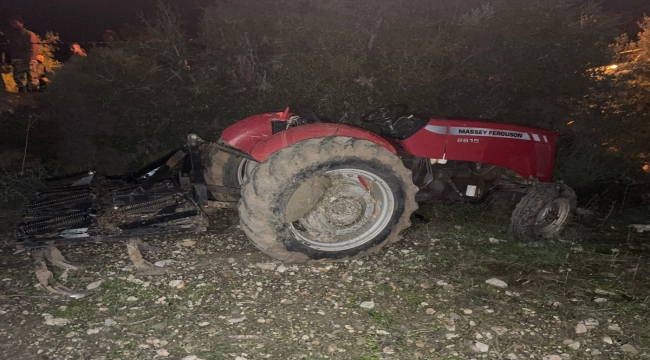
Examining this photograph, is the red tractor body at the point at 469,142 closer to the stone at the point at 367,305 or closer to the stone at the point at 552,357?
the stone at the point at 367,305

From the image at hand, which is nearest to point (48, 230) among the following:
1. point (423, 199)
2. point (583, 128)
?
point (423, 199)

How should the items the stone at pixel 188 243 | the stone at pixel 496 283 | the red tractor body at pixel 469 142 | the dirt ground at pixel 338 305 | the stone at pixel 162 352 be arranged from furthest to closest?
the red tractor body at pixel 469 142, the stone at pixel 188 243, the stone at pixel 496 283, the dirt ground at pixel 338 305, the stone at pixel 162 352

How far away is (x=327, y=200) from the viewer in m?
3.47

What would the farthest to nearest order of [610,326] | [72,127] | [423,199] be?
[72,127] → [423,199] → [610,326]

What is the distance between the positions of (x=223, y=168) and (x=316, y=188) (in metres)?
1.31

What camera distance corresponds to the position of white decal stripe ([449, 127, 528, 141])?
3878 millimetres

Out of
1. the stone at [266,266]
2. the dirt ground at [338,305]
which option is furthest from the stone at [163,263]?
the stone at [266,266]

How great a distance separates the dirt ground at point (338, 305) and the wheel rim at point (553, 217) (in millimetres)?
240

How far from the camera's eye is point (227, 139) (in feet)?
13.7

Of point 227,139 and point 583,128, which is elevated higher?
point 583,128

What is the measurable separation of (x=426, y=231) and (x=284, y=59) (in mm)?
3348

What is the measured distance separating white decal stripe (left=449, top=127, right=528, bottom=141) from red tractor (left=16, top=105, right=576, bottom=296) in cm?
1

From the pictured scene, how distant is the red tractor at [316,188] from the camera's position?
3127 mm

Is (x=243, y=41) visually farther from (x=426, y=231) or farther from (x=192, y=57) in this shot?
(x=426, y=231)
